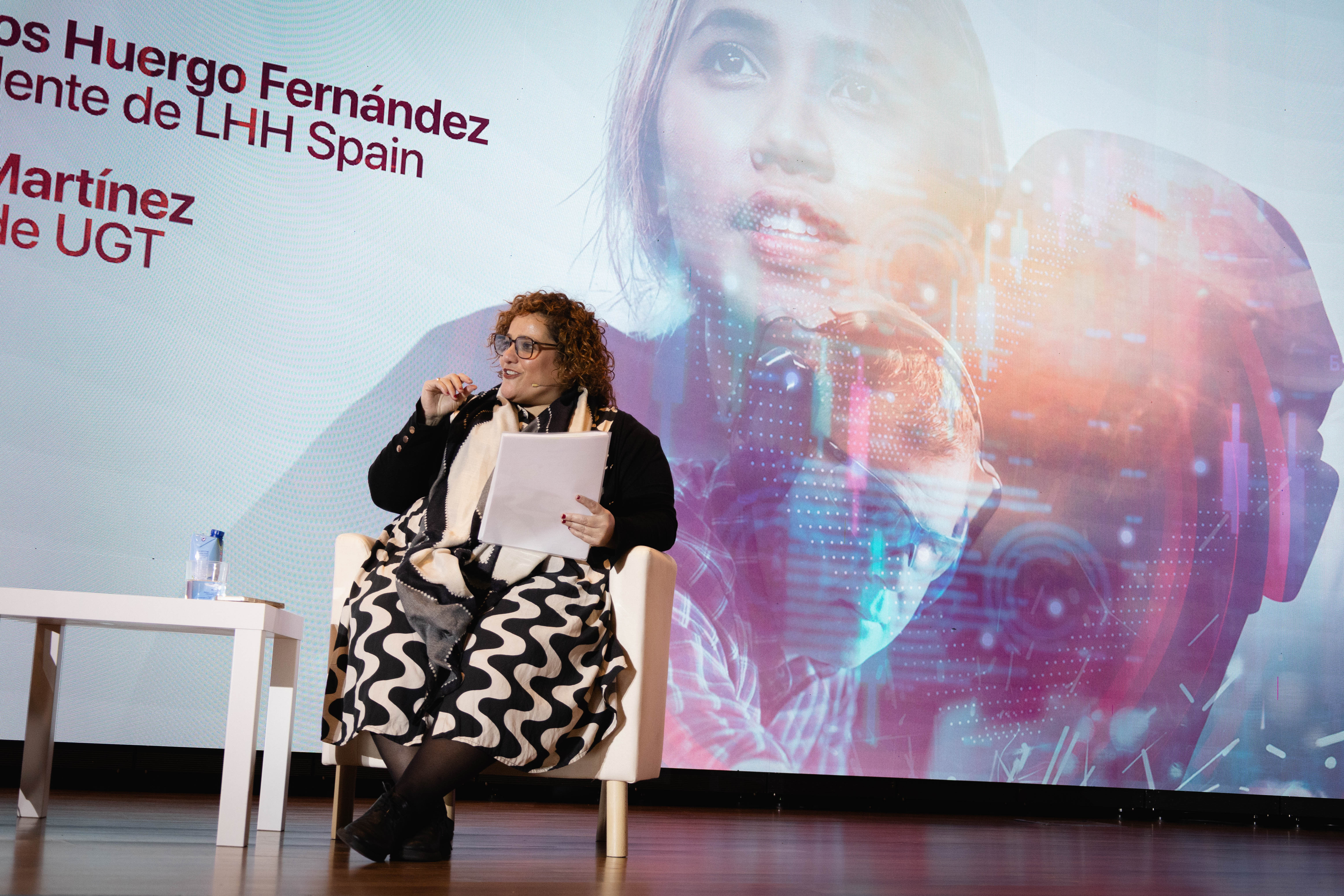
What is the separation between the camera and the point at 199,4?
3.18m

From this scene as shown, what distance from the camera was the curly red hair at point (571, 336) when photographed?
2152 millimetres

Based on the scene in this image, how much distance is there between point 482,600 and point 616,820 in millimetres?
398

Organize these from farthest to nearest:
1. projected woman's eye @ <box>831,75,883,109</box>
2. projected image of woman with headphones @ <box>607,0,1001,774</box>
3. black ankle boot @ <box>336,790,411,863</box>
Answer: projected woman's eye @ <box>831,75,883,109</box> < projected image of woman with headphones @ <box>607,0,1001,774</box> < black ankle boot @ <box>336,790,411,863</box>

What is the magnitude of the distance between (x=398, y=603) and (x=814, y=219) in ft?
6.95

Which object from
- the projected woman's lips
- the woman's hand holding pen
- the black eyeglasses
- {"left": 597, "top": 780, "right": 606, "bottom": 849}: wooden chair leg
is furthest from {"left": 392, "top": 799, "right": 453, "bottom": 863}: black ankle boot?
the projected woman's lips

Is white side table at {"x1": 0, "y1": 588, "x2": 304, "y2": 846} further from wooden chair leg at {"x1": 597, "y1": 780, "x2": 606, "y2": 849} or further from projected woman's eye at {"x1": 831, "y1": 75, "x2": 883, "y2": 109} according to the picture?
projected woman's eye at {"x1": 831, "y1": 75, "x2": 883, "y2": 109}

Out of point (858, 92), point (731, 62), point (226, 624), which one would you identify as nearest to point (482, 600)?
point (226, 624)

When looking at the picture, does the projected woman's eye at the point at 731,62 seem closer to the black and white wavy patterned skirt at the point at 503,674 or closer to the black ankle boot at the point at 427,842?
the black and white wavy patterned skirt at the point at 503,674

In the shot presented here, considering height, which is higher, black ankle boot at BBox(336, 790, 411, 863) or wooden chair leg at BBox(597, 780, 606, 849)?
black ankle boot at BBox(336, 790, 411, 863)

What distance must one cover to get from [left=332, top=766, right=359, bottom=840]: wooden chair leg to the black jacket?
1.41 ft

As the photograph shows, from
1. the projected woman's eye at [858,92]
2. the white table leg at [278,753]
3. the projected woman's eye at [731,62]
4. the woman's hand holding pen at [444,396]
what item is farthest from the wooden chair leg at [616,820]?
the projected woman's eye at [858,92]

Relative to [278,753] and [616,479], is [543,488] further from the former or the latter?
[278,753]

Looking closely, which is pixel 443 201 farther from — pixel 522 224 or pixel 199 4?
pixel 199 4

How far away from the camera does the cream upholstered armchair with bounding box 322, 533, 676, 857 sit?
1.89m
